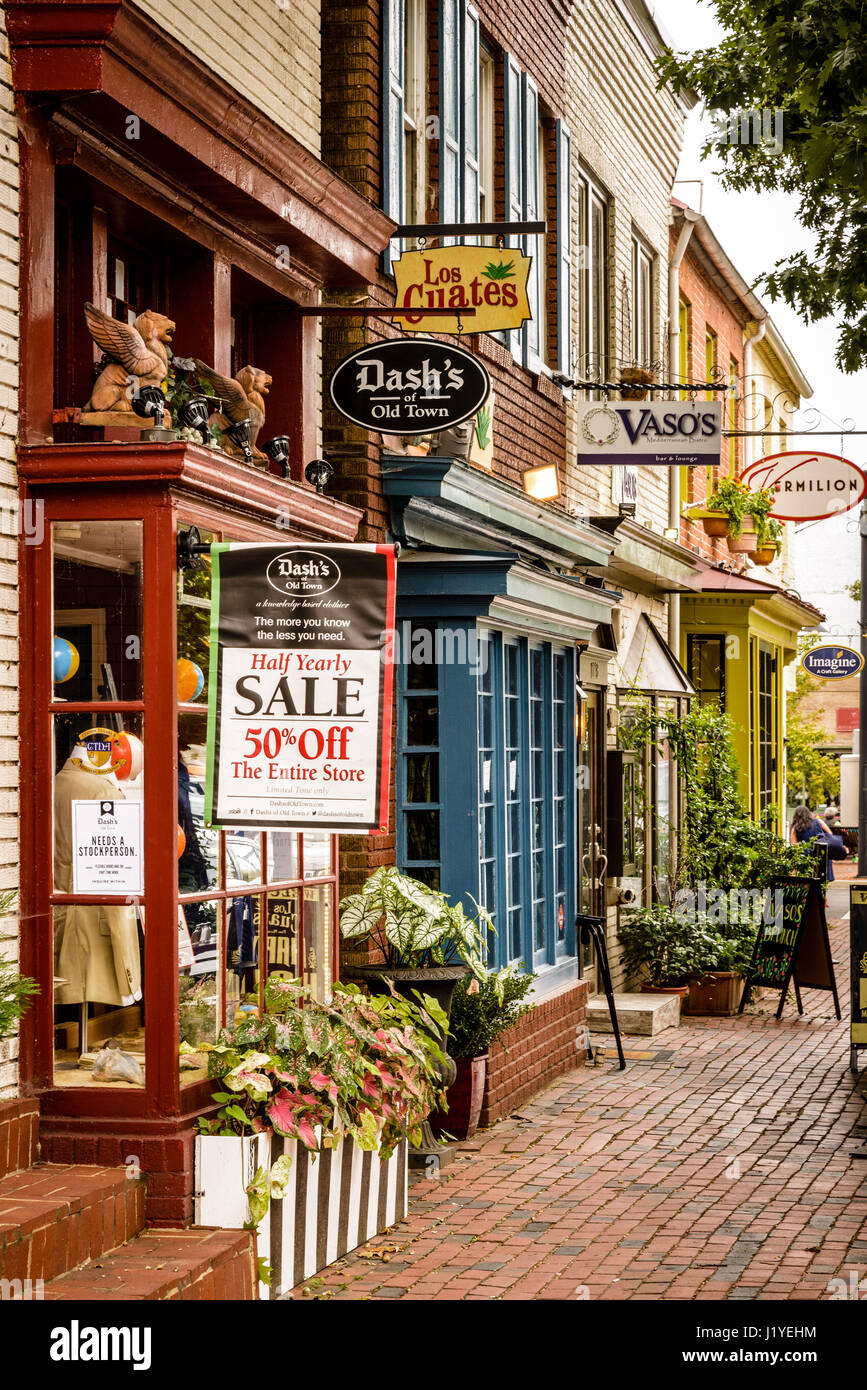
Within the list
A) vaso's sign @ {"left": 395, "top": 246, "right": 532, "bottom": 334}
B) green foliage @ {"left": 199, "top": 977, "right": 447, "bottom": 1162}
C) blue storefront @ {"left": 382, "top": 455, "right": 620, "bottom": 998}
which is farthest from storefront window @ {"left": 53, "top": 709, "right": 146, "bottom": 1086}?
vaso's sign @ {"left": 395, "top": 246, "right": 532, "bottom": 334}

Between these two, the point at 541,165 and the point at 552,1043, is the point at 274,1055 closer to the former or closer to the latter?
the point at 552,1043

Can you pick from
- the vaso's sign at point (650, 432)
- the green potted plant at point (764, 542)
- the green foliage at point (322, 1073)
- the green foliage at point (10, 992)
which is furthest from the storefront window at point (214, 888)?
the green potted plant at point (764, 542)

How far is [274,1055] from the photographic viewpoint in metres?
6.65

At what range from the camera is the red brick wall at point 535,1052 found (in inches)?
391

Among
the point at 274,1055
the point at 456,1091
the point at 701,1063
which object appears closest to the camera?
the point at 274,1055

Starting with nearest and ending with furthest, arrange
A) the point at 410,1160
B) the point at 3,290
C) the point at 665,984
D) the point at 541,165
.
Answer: the point at 3,290 → the point at 410,1160 → the point at 541,165 → the point at 665,984

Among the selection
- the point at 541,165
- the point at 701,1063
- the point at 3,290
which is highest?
the point at 541,165

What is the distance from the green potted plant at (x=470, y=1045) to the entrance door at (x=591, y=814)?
4426mm

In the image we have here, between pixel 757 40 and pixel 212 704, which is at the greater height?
pixel 757 40

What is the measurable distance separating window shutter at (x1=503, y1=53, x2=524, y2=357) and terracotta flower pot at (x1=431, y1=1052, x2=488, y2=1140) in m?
5.26

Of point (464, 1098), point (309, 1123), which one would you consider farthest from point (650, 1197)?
point (309, 1123)

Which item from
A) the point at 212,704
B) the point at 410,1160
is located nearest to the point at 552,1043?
the point at 410,1160

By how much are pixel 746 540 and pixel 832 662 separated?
3237 millimetres

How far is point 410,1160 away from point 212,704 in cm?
341
